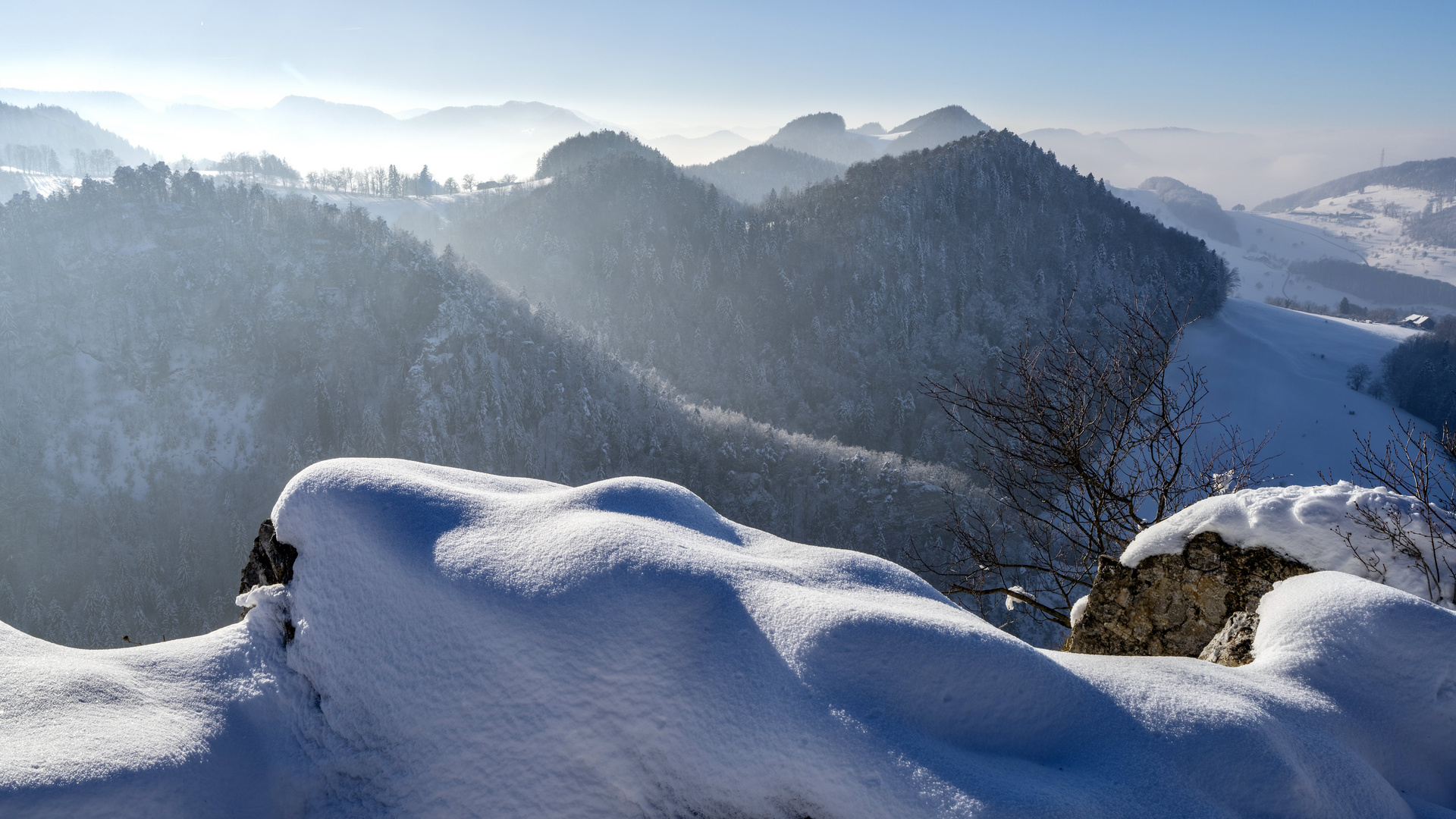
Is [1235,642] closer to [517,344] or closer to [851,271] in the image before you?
[517,344]

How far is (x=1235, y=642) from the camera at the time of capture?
5344 millimetres

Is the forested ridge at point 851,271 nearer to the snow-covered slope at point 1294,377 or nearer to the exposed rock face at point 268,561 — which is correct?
the snow-covered slope at point 1294,377

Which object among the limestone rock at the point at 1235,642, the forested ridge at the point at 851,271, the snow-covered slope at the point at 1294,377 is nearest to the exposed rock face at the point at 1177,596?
the limestone rock at the point at 1235,642

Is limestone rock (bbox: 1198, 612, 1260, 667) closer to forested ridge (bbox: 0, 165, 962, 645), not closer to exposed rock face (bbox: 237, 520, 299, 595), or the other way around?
exposed rock face (bbox: 237, 520, 299, 595)

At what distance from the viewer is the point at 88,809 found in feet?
10.1

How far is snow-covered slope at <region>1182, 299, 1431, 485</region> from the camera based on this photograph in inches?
3438

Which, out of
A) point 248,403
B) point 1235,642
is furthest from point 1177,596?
point 248,403

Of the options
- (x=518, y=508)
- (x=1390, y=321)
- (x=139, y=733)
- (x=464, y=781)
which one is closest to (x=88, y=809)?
(x=139, y=733)

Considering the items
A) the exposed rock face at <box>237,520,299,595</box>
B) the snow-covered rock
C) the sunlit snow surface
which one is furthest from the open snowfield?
the exposed rock face at <box>237,520,299,595</box>

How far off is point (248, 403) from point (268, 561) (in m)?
121

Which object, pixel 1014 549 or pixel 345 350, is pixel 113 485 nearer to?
pixel 345 350

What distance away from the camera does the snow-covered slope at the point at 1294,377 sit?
87.3 m

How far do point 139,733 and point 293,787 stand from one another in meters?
0.83

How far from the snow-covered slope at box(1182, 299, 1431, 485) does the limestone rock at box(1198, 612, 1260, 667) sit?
92188 mm
